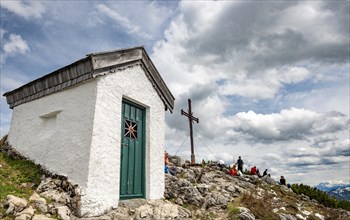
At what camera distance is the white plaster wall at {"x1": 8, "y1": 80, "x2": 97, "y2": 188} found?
281 inches

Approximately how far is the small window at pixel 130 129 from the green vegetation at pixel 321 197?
14.7 metres

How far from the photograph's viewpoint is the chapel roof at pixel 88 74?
25.0 ft

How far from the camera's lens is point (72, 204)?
6.59m

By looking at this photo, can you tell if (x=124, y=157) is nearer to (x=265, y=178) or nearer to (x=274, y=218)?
(x=274, y=218)

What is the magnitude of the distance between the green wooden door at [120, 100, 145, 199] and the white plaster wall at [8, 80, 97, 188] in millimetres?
1368

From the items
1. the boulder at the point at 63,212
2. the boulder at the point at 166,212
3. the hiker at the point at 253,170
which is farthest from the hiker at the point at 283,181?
the boulder at the point at 63,212

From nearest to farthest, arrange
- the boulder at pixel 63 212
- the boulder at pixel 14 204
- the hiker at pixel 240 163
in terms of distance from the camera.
Result: the boulder at pixel 14 204 < the boulder at pixel 63 212 < the hiker at pixel 240 163

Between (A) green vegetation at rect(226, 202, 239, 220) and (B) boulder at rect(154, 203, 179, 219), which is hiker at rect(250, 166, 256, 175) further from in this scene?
(B) boulder at rect(154, 203, 179, 219)

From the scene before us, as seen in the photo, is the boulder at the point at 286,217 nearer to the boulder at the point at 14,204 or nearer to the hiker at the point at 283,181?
the boulder at the point at 14,204

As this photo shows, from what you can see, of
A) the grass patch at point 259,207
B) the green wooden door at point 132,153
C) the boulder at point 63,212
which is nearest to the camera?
the boulder at point 63,212

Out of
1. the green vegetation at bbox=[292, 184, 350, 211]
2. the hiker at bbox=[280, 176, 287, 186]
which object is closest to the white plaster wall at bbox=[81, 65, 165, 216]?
the green vegetation at bbox=[292, 184, 350, 211]

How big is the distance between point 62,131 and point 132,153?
2.15 m

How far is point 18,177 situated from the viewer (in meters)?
7.55

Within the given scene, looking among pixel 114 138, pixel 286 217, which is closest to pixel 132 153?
pixel 114 138
